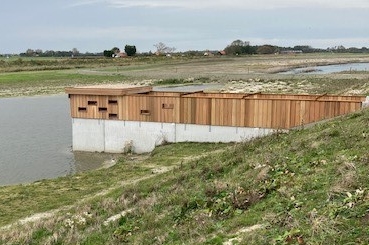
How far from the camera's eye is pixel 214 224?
26.0ft

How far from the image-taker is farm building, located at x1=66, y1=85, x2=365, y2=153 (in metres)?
19.9

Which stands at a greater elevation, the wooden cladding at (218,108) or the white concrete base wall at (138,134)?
the wooden cladding at (218,108)

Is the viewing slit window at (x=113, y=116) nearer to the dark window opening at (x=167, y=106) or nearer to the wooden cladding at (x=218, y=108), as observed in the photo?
the wooden cladding at (x=218, y=108)

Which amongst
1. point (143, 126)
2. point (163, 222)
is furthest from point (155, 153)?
point (163, 222)

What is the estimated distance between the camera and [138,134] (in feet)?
74.6

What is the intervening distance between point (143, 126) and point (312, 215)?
16.5 m

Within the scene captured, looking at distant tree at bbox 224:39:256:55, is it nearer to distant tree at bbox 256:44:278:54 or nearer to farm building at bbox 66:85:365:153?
distant tree at bbox 256:44:278:54

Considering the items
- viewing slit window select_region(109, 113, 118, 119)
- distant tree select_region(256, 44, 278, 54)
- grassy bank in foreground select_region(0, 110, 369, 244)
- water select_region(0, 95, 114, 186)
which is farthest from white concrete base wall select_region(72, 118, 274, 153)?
distant tree select_region(256, 44, 278, 54)

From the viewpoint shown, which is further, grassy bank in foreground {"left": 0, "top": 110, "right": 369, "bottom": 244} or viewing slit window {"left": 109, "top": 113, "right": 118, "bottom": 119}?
viewing slit window {"left": 109, "top": 113, "right": 118, "bottom": 119}

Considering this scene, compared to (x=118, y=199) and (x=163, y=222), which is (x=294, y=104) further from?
(x=163, y=222)

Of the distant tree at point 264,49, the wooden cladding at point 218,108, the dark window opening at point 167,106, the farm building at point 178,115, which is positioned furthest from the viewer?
the distant tree at point 264,49

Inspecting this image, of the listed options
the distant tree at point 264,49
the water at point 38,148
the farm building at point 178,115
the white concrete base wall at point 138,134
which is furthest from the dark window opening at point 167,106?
the distant tree at point 264,49

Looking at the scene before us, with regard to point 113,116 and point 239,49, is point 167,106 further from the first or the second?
point 239,49

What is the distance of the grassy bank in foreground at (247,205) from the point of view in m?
6.56
